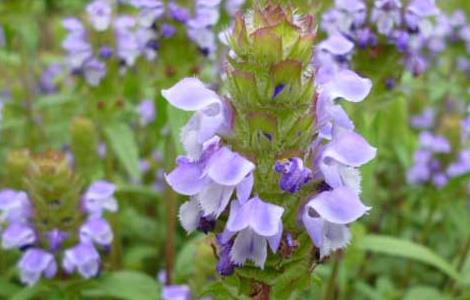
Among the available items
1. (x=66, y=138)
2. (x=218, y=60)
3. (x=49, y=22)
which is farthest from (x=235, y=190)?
(x=49, y=22)

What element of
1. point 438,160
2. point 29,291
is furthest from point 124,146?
point 438,160

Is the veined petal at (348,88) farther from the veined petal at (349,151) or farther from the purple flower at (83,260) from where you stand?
the purple flower at (83,260)

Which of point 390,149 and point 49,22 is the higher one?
point 390,149

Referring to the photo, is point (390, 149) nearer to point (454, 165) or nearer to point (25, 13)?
point (454, 165)

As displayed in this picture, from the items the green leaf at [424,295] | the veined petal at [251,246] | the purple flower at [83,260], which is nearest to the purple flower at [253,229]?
the veined petal at [251,246]

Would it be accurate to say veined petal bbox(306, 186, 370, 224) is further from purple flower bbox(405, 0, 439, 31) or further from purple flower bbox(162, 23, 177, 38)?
purple flower bbox(162, 23, 177, 38)

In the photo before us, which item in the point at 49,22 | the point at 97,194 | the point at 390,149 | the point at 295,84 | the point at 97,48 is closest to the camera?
the point at 295,84

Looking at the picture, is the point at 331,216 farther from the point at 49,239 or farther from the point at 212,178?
the point at 49,239
